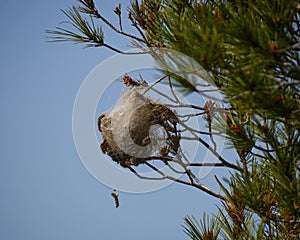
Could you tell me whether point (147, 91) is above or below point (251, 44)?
above

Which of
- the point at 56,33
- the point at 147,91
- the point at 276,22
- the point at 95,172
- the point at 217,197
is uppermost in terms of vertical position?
the point at 56,33

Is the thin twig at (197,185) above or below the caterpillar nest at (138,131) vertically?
below

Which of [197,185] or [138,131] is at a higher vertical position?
[138,131]

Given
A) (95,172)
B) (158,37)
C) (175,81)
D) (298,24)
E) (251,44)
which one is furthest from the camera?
(95,172)

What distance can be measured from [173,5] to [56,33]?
39 cm

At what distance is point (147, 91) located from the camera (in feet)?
4.94

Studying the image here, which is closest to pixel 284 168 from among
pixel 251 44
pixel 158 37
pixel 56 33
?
pixel 251 44

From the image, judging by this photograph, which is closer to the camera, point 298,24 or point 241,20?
point 241,20

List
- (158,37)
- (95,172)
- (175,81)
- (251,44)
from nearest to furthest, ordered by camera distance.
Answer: (251,44) → (175,81) → (158,37) → (95,172)

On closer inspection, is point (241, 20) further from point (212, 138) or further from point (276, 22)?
point (212, 138)

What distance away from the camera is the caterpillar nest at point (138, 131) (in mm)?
1476

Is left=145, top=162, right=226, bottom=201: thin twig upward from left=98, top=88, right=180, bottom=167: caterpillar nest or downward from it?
downward

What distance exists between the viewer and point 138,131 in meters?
1.48

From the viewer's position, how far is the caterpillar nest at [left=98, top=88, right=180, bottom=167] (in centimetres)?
148
